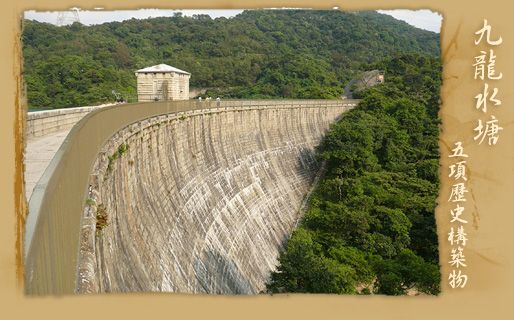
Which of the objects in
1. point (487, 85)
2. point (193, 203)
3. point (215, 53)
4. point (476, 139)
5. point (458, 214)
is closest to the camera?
point (487, 85)

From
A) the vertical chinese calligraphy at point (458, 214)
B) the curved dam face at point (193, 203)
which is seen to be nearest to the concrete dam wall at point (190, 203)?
the curved dam face at point (193, 203)

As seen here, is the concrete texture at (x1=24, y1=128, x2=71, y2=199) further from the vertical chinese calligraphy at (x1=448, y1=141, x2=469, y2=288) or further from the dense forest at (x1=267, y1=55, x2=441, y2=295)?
the dense forest at (x1=267, y1=55, x2=441, y2=295)

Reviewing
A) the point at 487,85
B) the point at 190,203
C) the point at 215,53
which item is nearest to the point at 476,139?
the point at 487,85

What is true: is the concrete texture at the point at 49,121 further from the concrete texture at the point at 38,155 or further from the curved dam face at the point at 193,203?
the curved dam face at the point at 193,203

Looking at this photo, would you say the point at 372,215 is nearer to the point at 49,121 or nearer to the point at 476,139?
the point at 49,121

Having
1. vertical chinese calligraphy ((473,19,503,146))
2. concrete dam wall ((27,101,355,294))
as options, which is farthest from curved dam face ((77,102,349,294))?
vertical chinese calligraphy ((473,19,503,146))

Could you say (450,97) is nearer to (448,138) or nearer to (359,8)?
(448,138)

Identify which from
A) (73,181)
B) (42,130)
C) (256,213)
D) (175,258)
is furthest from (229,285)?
(73,181)
